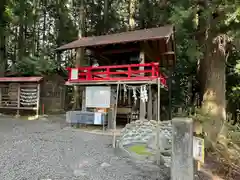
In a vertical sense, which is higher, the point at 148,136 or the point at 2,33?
the point at 2,33

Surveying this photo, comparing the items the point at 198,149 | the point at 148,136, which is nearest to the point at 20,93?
the point at 148,136

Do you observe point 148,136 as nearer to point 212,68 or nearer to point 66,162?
point 66,162

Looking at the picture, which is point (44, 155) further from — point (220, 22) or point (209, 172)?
point (220, 22)

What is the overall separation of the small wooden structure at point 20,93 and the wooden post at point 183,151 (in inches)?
411

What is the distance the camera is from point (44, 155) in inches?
225

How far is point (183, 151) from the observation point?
12.3 ft

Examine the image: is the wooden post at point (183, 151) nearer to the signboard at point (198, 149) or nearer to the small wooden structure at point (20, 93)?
the signboard at point (198, 149)

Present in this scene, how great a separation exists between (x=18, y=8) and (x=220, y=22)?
13.8 metres

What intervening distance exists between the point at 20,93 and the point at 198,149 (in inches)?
467

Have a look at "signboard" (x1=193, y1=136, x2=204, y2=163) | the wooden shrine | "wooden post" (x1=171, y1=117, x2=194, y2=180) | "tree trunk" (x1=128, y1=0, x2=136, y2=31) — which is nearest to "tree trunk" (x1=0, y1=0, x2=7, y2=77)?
the wooden shrine

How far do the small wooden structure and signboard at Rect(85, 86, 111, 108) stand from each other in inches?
152

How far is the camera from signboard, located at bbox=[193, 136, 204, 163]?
3600mm

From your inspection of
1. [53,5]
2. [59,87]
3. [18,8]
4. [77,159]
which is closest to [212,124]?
[77,159]

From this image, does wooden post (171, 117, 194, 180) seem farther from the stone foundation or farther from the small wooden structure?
the small wooden structure
